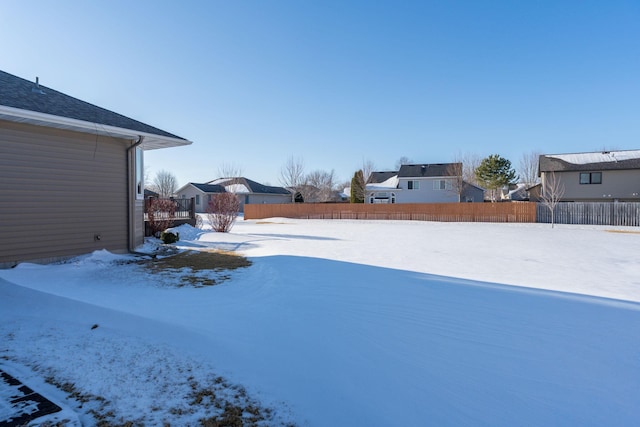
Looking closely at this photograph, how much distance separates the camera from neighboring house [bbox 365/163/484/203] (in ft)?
120

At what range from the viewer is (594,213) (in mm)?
22891

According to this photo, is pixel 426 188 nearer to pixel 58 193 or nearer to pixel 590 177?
pixel 590 177

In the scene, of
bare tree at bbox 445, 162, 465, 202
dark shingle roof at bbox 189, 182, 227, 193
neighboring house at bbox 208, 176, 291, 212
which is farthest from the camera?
neighboring house at bbox 208, 176, 291, 212

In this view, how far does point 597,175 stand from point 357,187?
71.1 feet

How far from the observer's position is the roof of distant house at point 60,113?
659cm

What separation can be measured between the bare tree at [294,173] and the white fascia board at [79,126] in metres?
35.2

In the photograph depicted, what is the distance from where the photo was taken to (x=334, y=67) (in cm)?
1645

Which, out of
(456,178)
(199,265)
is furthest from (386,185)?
(199,265)

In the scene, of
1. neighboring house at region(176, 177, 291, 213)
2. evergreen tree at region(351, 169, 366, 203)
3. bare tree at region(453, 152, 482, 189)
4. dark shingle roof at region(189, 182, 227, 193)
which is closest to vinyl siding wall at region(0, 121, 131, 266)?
evergreen tree at region(351, 169, 366, 203)

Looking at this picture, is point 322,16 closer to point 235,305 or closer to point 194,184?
point 235,305

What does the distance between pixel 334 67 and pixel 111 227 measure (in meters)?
12.4

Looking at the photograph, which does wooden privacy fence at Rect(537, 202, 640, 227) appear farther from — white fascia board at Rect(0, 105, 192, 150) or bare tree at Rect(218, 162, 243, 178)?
bare tree at Rect(218, 162, 243, 178)

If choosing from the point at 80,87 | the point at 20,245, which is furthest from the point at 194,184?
the point at 20,245

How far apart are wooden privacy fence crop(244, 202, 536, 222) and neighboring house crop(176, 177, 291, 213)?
9125 millimetres
